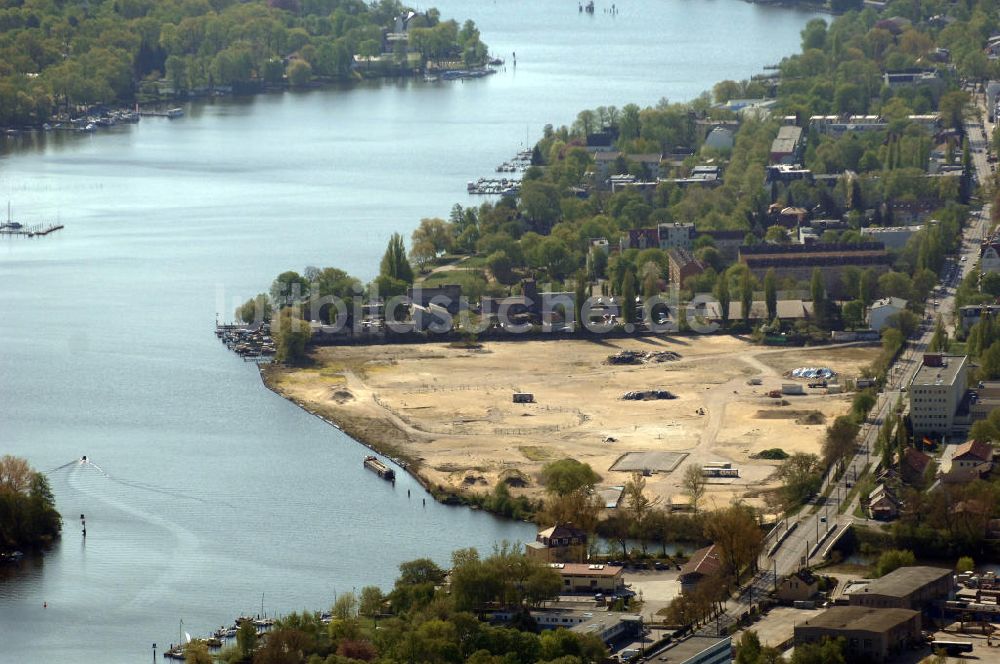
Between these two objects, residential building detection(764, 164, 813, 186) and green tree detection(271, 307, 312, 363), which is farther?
residential building detection(764, 164, 813, 186)

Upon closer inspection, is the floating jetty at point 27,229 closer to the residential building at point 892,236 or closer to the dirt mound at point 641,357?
the dirt mound at point 641,357

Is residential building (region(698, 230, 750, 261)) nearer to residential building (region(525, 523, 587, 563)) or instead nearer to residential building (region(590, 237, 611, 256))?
residential building (region(590, 237, 611, 256))

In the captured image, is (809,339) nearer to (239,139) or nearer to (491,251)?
(491,251)

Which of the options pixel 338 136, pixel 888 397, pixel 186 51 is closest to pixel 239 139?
pixel 338 136

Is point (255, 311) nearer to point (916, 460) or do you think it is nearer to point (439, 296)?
point (439, 296)

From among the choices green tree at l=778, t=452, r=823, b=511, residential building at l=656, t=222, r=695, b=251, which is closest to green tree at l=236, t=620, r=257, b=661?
green tree at l=778, t=452, r=823, b=511

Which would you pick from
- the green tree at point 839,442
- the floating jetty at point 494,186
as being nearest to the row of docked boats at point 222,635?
the green tree at point 839,442
